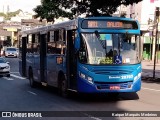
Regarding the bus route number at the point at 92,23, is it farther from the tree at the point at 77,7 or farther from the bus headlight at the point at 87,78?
the tree at the point at 77,7

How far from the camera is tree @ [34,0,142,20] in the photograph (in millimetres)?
30500

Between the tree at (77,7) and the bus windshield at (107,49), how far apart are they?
15196mm

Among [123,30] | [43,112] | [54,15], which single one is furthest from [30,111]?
[54,15]

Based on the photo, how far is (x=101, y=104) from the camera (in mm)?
14375

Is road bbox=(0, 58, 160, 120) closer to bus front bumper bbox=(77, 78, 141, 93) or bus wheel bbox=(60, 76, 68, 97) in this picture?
bus wheel bbox=(60, 76, 68, 97)

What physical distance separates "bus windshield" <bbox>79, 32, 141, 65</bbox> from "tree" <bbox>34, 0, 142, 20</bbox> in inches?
598

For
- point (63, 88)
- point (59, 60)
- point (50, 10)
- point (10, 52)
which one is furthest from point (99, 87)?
point (10, 52)

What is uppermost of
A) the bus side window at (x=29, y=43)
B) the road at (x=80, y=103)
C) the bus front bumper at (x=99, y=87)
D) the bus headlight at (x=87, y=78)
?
the bus side window at (x=29, y=43)

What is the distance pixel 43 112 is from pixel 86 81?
97.9 inches

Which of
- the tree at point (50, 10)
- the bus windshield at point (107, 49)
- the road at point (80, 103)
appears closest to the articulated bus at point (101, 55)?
the bus windshield at point (107, 49)

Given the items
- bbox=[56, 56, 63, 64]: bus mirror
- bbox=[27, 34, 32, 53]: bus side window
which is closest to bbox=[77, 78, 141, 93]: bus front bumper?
bbox=[56, 56, 63, 64]: bus mirror

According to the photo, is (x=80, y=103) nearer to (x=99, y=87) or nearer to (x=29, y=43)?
(x=99, y=87)

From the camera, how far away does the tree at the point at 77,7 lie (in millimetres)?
30500

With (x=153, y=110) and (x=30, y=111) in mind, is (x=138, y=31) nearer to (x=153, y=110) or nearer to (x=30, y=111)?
(x=153, y=110)
